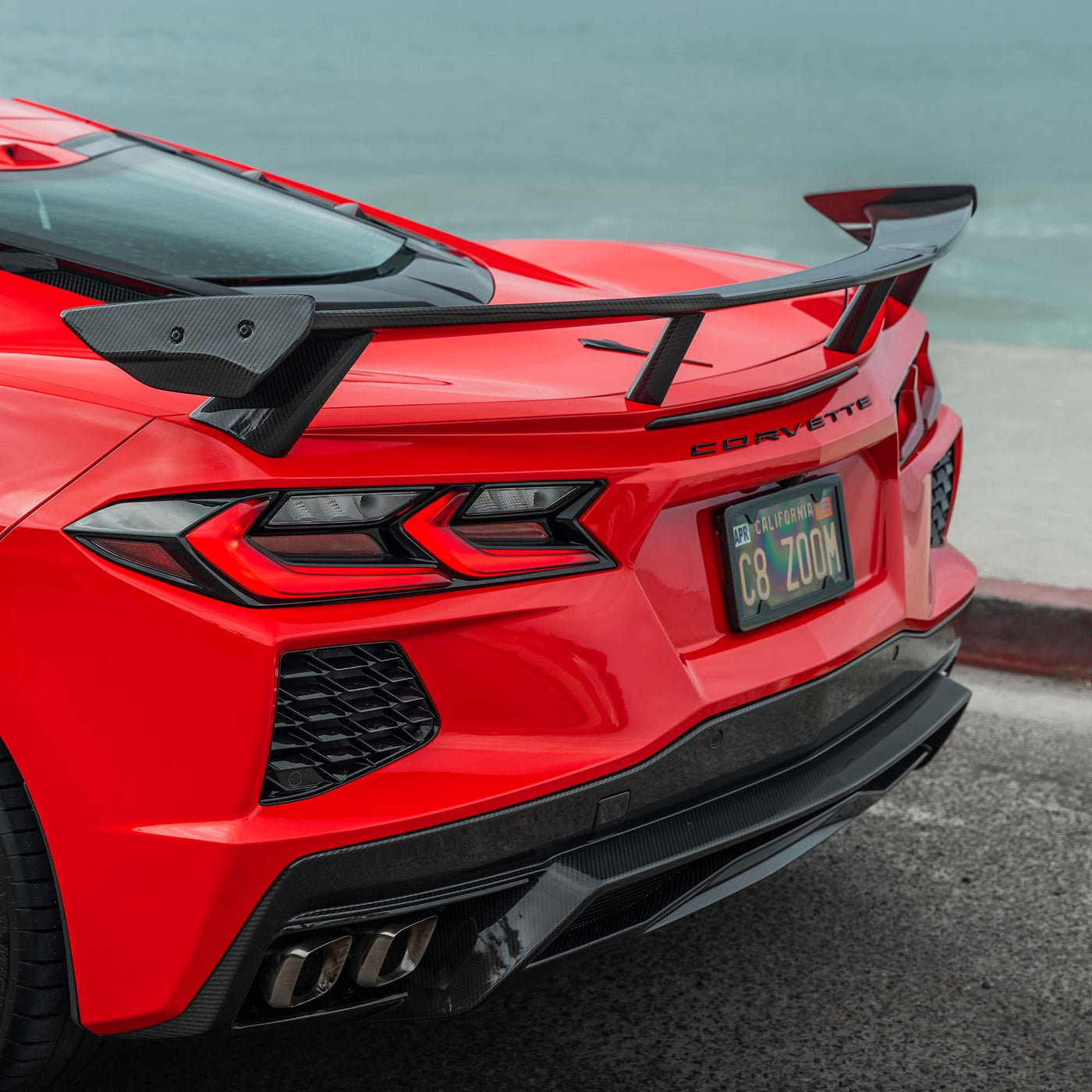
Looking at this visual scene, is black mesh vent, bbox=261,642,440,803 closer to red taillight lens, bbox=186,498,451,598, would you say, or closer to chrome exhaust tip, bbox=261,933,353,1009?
red taillight lens, bbox=186,498,451,598

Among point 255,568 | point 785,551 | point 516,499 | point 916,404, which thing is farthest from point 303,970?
point 916,404

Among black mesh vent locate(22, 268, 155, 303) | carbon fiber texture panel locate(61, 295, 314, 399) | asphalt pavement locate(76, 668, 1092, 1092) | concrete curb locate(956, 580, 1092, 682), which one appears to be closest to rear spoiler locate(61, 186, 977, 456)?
carbon fiber texture panel locate(61, 295, 314, 399)

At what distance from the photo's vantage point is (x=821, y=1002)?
2.34m

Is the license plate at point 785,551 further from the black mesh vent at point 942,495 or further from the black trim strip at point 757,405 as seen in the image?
the black mesh vent at point 942,495

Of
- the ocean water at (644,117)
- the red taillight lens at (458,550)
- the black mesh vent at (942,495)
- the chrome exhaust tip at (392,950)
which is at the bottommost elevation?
the ocean water at (644,117)

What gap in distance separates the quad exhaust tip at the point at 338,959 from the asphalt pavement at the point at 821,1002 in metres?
0.20

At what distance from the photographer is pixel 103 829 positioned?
61.0 inches

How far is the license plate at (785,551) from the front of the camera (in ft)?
6.02

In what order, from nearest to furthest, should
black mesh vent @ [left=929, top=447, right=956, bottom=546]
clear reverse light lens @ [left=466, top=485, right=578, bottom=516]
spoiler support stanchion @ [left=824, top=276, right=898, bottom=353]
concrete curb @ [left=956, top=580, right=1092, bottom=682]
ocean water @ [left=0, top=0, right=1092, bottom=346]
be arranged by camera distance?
clear reverse light lens @ [left=466, top=485, right=578, bottom=516] < spoiler support stanchion @ [left=824, top=276, right=898, bottom=353] < black mesh vent @ [left=929, top=447, right=956, bottom=546] < concrete curb @ [left=956, top=580, right=1092, bottom=682] < ocean water @ [left=0, top=0, right=1092, bottom=346]

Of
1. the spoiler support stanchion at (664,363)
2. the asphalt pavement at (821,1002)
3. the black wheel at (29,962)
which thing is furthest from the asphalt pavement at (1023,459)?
the black wheel at (29,962)

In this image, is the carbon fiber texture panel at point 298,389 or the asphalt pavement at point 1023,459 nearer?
the carbon fiber texture panel at point 298,389

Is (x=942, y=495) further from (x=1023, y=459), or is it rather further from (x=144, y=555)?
(x=1023, y=459)

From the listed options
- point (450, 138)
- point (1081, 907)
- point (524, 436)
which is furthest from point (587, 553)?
point (450, 138)

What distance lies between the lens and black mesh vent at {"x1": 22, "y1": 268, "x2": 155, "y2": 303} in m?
1.94
